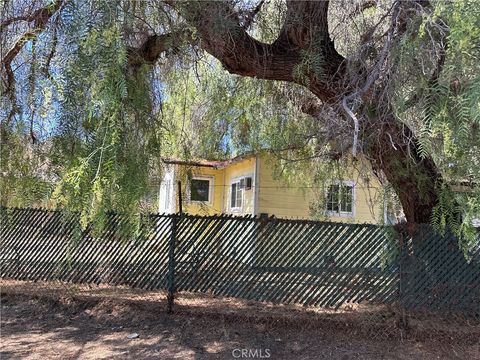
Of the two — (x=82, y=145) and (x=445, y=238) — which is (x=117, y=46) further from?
(x=445, y=238)

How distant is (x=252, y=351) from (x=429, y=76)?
11.4 ft

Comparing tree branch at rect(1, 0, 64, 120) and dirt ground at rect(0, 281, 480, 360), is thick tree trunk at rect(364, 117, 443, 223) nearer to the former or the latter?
dirt ground at rect(0, 281, 480, 360)

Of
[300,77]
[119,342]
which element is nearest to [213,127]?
[300,77]

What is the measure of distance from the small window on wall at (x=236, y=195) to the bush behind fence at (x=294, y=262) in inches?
255

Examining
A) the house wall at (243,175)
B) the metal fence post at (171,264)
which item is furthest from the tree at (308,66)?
the house wall at (243,175)

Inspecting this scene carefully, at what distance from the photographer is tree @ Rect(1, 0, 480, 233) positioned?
272cm

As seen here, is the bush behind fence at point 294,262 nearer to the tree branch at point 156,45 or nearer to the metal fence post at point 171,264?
the metal fence post at point 171,264

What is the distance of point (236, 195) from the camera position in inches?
510

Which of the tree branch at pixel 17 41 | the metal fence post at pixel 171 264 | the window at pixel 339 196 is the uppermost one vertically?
the tree branch at pixel 17 41

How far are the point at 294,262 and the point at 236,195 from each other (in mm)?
7231

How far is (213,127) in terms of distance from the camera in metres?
7.55

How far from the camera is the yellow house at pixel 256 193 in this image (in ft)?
22.9

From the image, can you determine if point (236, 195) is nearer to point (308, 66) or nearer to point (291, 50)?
point (291, 50)

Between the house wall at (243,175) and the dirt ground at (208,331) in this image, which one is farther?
the house wall at (243,175)
